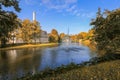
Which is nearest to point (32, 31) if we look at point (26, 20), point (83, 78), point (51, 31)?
point (26, 20)

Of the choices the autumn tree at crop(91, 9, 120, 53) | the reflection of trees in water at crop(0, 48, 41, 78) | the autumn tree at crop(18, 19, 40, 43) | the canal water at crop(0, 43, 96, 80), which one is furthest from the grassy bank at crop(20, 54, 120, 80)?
the autumn tree at crop(18, 19, 40, 43)

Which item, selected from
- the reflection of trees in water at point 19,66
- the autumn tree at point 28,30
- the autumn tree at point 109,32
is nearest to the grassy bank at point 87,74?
the autumn tree at point 109,32

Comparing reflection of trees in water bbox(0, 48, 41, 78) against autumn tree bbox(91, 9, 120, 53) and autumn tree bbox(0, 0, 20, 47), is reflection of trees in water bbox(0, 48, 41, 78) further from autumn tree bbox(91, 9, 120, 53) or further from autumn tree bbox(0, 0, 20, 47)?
autumn tree bbox(91, 9, 120, 53)

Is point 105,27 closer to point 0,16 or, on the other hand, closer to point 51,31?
point 0,16

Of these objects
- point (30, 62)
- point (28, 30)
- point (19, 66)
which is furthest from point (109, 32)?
point (28, 30)

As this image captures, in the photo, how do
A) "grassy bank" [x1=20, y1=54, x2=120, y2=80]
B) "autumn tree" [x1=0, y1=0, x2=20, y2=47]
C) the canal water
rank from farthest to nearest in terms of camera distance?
the canal water < "autumn tree" [x1=0, y1=0, x2=20, y2=47] < "grassy bank" [x1=20, y1=54, x2=120, y2=80]

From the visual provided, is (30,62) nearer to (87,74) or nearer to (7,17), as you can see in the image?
(7,17)

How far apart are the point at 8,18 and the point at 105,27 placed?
23.3 ft

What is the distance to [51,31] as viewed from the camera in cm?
11656

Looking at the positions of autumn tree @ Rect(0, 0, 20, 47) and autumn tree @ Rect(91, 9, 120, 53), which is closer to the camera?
autumn tree @ Rect(0, 0, 20, 47)

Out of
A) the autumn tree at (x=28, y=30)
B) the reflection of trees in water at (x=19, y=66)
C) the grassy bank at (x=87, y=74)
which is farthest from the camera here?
the autumn tree at (x=28, y=30)

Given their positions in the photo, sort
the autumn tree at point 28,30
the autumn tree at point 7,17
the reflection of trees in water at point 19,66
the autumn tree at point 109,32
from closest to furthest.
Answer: the autumn tree at point 7,17, the autumn tree at point 109,32, the reflection of trees in water at point 19,66, the autumn tree at point 28,30

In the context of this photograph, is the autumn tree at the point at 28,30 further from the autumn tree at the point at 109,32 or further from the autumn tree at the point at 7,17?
the autumn tree at the point at 7,17

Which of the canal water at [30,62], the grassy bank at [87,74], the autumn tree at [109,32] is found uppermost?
the autumn tree at [109,32]
